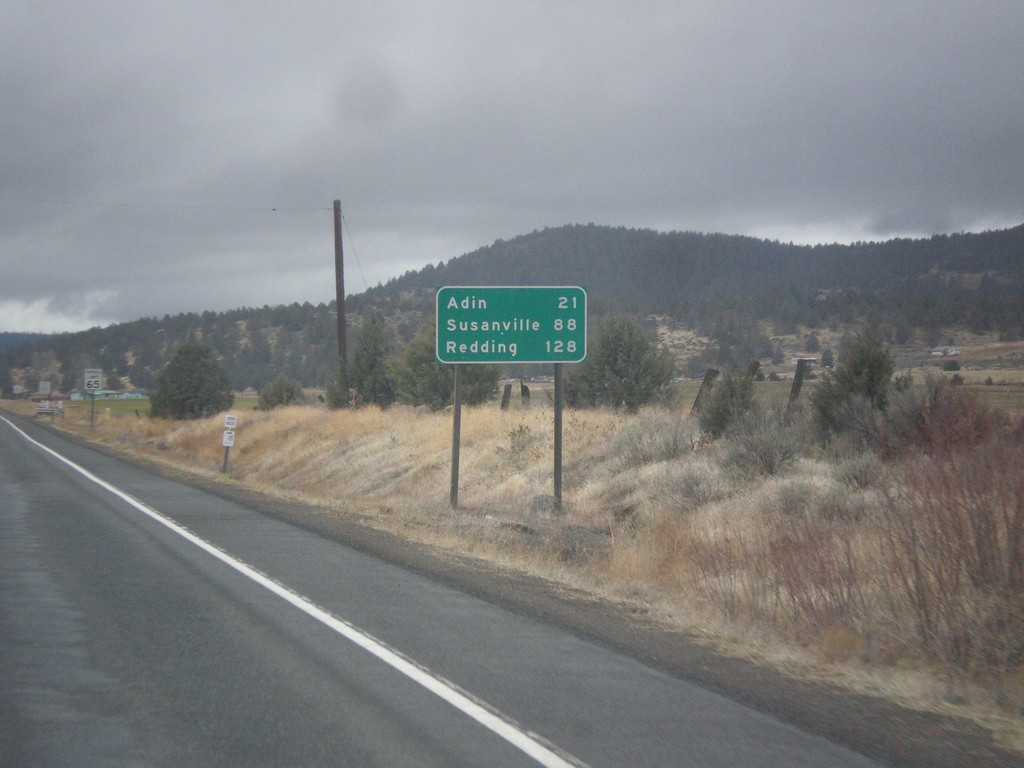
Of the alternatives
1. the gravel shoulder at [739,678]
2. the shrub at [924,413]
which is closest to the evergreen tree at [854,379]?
the shrub at [924,413]

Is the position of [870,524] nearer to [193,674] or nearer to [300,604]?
[300,604]

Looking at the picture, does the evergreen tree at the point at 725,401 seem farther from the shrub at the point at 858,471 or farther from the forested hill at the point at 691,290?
the shrub at the point at 858,471

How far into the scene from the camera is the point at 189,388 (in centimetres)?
6031

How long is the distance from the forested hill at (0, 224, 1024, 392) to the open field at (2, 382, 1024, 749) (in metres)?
4.57

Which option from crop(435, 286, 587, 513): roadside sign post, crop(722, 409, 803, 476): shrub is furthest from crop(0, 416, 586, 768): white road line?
crop(722, 409, 803, 476): shrub

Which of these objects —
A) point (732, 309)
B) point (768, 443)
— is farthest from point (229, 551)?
point (732, 309)

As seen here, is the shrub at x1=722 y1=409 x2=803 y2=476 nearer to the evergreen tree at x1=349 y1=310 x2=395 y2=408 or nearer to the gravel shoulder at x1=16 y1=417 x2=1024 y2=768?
the gravel shoulder at x1=16 y1=417 x2=1024 y2=768

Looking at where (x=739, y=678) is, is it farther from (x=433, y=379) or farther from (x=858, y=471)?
(x=433, y=379)

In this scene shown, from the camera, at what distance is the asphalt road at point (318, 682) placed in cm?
536

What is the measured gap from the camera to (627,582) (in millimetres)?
10820

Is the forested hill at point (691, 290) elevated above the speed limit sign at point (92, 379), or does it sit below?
above

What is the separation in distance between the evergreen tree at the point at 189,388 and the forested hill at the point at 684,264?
107ft

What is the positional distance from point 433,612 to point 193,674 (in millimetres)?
2739

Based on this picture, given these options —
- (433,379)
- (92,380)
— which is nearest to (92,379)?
(92,380)
